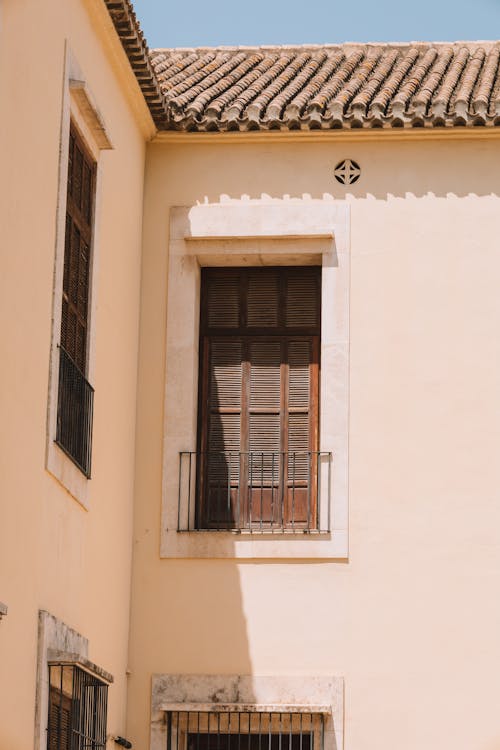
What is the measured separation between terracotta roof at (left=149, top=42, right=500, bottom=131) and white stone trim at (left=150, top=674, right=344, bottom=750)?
4188 mm

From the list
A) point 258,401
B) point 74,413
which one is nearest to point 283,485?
point 258,401

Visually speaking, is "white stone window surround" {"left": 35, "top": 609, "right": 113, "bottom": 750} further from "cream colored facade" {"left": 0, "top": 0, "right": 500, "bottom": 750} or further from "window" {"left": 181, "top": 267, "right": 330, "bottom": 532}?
"window" {"left": 181, "top": 267, "right": 330, "bottom": 532}

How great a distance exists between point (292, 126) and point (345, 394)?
2.14 metres

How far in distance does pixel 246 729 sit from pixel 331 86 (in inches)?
207

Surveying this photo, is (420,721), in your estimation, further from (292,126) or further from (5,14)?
(5,14)

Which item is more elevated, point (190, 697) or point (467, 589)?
point (467, 589)

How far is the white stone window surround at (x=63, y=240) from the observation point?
31.3ft

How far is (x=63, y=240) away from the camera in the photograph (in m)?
9.94

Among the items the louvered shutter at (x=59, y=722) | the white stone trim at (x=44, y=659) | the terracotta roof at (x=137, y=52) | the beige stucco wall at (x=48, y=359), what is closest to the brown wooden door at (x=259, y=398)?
the beige stucco wall at (x=48, y=359)

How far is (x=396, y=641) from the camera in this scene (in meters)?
11.4

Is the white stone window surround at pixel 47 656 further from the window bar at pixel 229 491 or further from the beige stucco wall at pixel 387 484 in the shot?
the window bar at pixel 229 491

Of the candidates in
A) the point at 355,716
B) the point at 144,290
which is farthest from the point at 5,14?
the point at 355,716

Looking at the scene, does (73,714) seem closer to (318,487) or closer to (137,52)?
(318,487)

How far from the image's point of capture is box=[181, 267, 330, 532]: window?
39.5 ft
